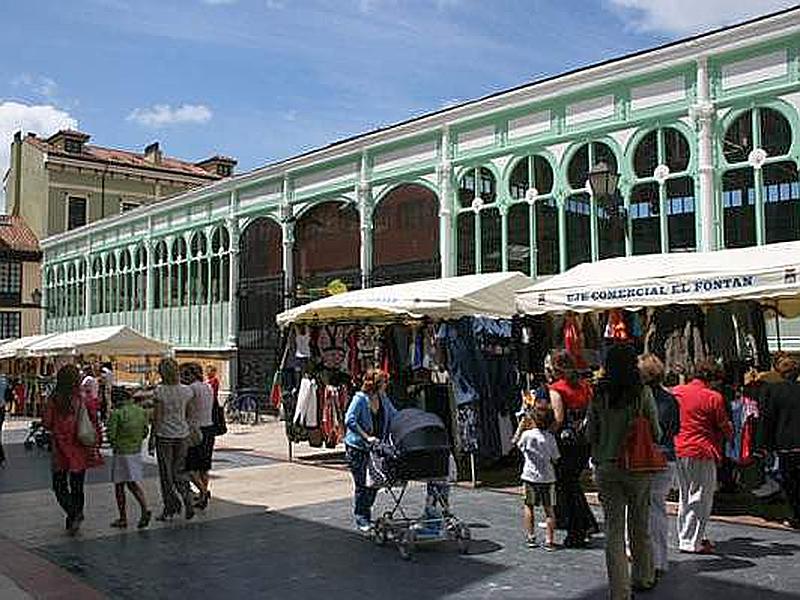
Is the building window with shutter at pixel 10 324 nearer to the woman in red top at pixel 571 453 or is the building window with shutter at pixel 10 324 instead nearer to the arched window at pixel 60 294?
the arched window at pixel 60 294

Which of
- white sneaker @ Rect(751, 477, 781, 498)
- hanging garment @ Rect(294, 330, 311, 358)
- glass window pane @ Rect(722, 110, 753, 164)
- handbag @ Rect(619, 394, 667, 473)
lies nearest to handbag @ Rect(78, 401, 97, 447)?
handbag @ Rect(619, 394, 667, 473)

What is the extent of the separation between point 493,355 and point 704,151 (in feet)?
16.6

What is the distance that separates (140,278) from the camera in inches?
1168

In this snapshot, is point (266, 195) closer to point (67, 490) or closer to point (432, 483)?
point (67, 490)

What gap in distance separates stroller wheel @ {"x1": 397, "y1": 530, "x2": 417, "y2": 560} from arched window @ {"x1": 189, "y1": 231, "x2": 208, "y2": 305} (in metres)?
19.3

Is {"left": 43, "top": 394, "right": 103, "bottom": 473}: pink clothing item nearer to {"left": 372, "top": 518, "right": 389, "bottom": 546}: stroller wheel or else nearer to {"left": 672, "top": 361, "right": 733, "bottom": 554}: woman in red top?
{"left": 372, "top": 518, "right": 389, "bottom": 546}: stroller wheel

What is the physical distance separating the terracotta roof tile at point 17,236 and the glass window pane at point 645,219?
33544mm

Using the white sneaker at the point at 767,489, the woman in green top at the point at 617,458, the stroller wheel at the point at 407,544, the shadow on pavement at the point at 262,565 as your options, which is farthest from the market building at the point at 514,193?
the woman in green top at the point at 617,458

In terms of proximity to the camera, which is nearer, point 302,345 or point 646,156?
point 646,156

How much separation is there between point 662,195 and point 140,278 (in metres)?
20.4

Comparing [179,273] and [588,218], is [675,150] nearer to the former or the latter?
[588,218]

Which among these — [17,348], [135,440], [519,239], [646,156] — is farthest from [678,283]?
[17,348]

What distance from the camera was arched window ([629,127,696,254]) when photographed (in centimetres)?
1413

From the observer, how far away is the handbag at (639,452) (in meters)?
5.71
